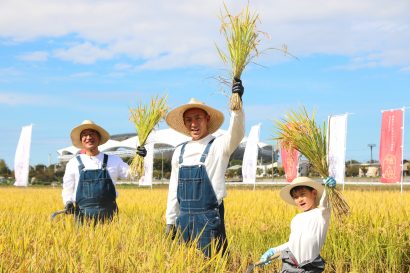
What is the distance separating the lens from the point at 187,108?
12.3 ft

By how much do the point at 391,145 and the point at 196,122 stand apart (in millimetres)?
9154

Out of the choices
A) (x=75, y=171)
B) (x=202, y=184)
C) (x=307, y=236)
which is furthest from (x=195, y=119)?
(x=75, y=171)

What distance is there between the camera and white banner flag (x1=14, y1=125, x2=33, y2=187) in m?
18.0

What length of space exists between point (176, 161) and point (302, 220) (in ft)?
2.99

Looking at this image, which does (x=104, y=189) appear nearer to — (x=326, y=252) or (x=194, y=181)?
(x=194, y=181)

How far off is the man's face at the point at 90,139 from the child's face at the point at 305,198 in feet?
6.67

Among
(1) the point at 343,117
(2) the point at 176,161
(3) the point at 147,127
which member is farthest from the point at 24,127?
(2) the point at 176,161

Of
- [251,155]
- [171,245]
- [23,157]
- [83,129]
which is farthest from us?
[23,157]

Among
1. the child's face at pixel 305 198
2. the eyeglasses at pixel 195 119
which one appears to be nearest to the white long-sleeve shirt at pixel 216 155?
the eyeglasses at pixel 195 119

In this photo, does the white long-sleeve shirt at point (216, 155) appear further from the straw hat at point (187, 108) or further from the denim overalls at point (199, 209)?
A: the straw hat at point (187, 108)

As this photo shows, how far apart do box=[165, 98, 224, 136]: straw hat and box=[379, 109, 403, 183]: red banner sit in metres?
8.71

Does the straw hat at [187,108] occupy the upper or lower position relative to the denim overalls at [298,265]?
upper

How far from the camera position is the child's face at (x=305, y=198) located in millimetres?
3248

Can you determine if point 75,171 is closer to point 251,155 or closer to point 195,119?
point 195,119
